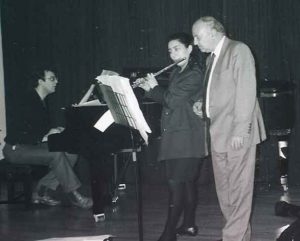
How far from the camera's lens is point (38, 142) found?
550 cm

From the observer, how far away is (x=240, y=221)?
11.0 ft

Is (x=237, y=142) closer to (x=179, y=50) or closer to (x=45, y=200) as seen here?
(x=179, y=50)

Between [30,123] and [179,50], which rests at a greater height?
[179,50]

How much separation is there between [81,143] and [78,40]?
9.01 ft

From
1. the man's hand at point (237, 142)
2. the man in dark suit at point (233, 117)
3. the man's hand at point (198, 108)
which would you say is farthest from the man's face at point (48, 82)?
the man's hand at point (237, 142)

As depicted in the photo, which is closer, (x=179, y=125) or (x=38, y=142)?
(x=179, y=125)

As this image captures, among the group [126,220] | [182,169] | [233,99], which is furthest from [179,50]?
[126,220]

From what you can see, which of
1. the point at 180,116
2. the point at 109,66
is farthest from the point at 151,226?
the point at 109,66

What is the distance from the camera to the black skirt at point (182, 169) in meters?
3.80

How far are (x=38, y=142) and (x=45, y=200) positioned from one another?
1.86ft

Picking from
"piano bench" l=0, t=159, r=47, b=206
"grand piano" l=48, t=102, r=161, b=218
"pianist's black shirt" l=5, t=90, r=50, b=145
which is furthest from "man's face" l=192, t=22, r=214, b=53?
"piano bench" l=0, t=159, r=47, b=206

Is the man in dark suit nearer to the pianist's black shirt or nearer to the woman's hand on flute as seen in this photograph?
the woman's hand on flute

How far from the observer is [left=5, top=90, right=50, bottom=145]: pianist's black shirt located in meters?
5.44

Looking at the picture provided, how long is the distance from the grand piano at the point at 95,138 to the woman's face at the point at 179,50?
0.79 m
